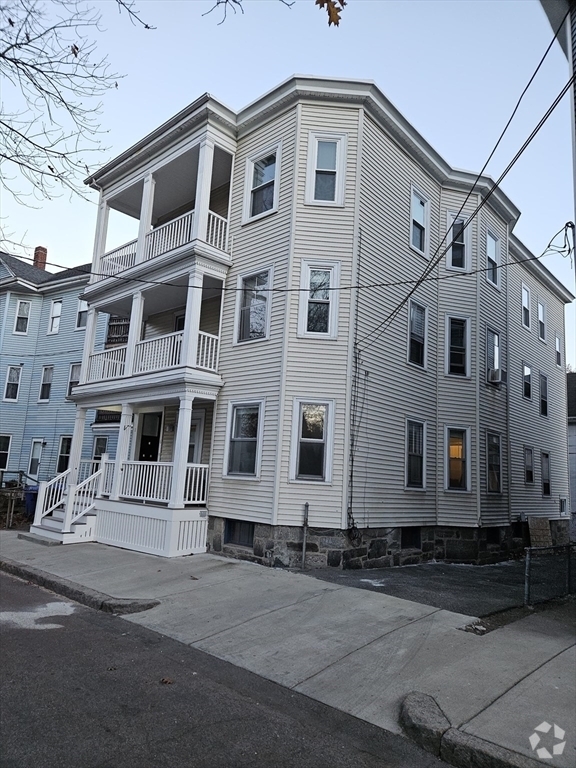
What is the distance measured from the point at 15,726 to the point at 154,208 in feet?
49.2

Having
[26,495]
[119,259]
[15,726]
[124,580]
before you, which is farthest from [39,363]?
[15,726]

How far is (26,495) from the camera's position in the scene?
19.1 metres

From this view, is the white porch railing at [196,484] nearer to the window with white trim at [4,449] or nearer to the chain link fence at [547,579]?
the chain link fence at [547,579]

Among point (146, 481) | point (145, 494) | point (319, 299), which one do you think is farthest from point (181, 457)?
point (319, 299)

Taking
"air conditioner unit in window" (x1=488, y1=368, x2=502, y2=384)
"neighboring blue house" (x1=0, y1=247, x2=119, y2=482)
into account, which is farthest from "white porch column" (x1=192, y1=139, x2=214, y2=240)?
"neighboring blue house" (x1=0, y1=247, x2=119, y2=482)

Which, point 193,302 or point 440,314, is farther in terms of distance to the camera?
point 440,314

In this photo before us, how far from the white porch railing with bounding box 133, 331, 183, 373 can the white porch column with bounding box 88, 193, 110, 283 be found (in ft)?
12.3

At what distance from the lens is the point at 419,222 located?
1452 centimetres

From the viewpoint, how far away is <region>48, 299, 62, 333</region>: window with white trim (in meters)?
23.9

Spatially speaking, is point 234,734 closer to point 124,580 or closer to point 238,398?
point 124,580

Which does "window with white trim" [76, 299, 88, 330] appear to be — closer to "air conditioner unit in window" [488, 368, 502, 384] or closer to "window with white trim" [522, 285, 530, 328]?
"air conditioner unit in window" [488, 368, 502, 384]

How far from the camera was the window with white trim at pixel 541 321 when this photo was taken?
2034 cm

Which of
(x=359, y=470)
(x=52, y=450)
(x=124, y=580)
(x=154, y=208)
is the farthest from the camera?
(x=52, y=450)

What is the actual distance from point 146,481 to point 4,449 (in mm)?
14272
